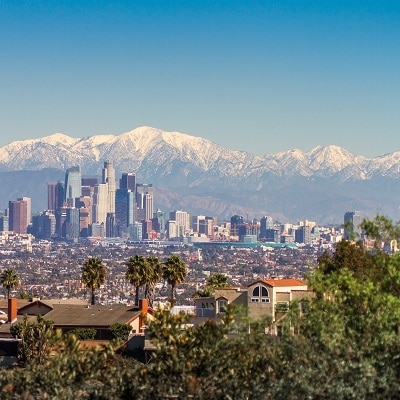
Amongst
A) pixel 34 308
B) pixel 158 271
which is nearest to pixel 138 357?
pixel 34 308

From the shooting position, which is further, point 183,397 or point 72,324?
point 72,324

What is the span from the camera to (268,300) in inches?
2739

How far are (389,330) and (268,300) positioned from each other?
35.0m

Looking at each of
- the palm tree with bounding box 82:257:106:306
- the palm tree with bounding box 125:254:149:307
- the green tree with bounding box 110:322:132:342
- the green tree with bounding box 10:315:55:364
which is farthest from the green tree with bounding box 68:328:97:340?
the palm tree with bounding box 82:257:106:306

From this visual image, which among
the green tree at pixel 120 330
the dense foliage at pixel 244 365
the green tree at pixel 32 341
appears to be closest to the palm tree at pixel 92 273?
the green tree at pixel 120 330

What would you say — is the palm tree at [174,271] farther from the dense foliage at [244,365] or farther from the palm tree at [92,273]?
the dense foliage at [244,365]

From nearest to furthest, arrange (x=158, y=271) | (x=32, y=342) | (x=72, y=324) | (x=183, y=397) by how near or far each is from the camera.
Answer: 1. (x=183, y=397)
2. (x=32, y=342)
3. (x=72, y=324)
4. (x=158, y=271)

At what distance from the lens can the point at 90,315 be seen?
80438 mm

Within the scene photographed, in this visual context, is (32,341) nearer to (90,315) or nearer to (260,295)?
(260,295)

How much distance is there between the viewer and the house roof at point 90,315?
253 feet

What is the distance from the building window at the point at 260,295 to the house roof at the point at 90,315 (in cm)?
1084

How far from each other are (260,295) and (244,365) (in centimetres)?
3505

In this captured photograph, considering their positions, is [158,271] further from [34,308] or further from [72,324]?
[72,324]

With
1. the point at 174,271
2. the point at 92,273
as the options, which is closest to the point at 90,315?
the point at 174,271
